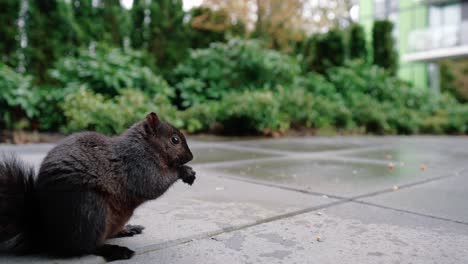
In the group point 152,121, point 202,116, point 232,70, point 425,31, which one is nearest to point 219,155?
point 202,116

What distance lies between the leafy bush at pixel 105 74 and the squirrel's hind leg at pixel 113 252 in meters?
5.49

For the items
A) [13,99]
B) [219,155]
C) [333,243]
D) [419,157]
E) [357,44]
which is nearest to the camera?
[333,243]

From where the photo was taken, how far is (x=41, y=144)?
5.52 m

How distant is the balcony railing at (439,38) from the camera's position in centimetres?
2145

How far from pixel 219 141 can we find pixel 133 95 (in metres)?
1.51

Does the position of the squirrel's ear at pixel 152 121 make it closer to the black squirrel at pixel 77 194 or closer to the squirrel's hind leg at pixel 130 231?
the black squirrel at pixel 77 194

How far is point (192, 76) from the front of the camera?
9609mm

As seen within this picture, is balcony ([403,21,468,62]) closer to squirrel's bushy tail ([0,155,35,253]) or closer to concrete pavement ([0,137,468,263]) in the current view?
concrete pavement ([0,137,468,263])

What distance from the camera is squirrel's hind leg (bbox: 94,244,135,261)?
163 cm

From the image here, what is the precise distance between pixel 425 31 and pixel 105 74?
20.4m

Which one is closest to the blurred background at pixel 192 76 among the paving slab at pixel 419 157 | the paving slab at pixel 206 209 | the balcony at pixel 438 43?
the paving slab at pixel 419 157

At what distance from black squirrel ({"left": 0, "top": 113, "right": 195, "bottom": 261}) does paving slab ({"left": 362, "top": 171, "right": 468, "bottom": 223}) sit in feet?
5.05

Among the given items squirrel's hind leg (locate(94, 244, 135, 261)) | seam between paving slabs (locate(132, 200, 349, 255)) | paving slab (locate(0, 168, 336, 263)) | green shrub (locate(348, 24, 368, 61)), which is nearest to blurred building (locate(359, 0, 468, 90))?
green shrub (locate(348, 24, 368, 61))

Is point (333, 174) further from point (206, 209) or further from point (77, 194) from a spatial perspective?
point (77, 194)
